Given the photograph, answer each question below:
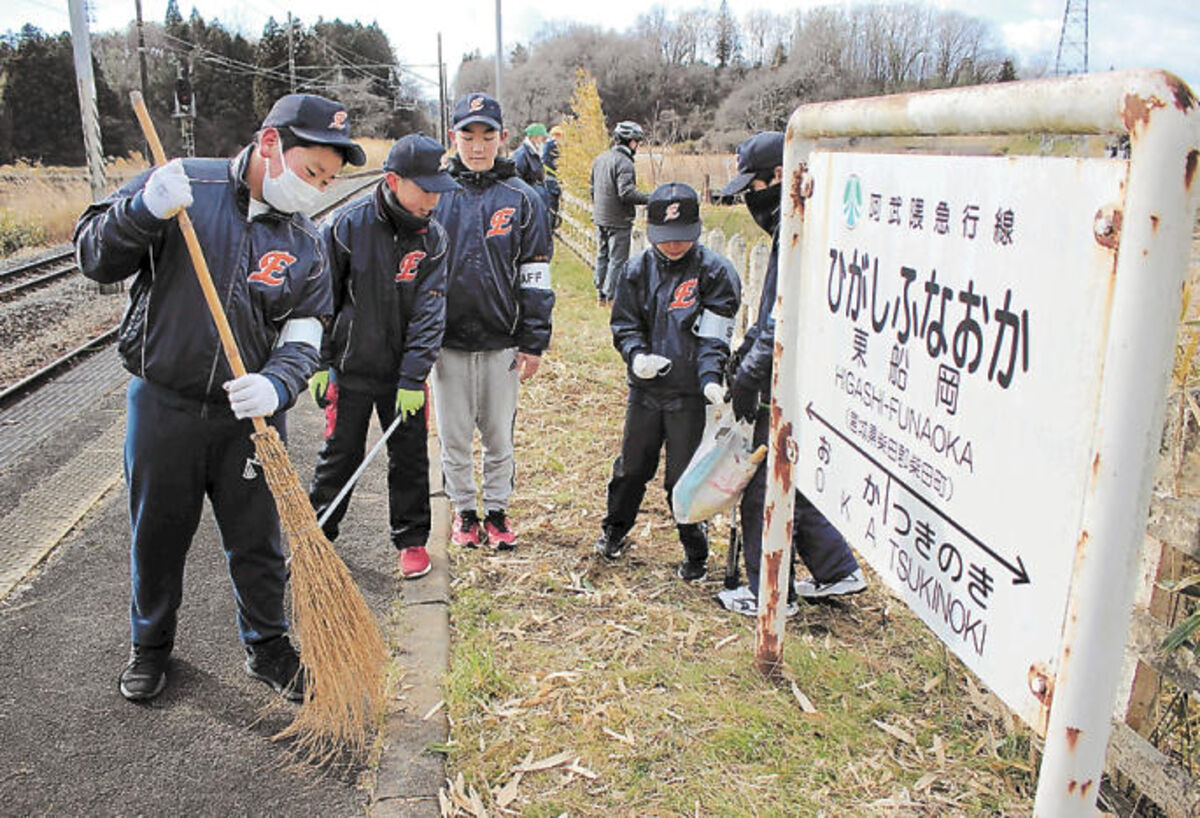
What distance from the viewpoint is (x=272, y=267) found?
3342mm

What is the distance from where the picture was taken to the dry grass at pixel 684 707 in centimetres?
306

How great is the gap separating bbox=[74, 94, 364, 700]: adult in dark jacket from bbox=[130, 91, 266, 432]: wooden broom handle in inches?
2.2

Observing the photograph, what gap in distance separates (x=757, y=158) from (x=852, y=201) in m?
1.20

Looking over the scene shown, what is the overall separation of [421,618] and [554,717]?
3.16 ft

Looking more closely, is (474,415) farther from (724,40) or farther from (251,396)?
(724,40)

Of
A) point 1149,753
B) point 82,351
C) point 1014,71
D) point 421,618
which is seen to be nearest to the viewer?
point 1149,753

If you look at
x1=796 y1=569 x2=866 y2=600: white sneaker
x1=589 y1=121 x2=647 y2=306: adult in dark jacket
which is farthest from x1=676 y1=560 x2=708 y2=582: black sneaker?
x1=589 y1=121 x2=647 y2=306: adult in dark jacket

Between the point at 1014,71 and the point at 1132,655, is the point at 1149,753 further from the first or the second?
the point at 1014,71

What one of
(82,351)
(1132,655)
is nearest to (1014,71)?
(82,351)

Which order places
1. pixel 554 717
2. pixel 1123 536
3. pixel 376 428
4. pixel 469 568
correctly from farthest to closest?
pixel 376 428, pixel 469 568, pixel 554 717, pixel 1123 536

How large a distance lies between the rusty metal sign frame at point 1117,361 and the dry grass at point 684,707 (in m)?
1.30

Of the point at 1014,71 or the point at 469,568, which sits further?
the point at 1014,71

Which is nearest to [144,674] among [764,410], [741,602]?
[741,602]

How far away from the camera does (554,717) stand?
3.49 metres
